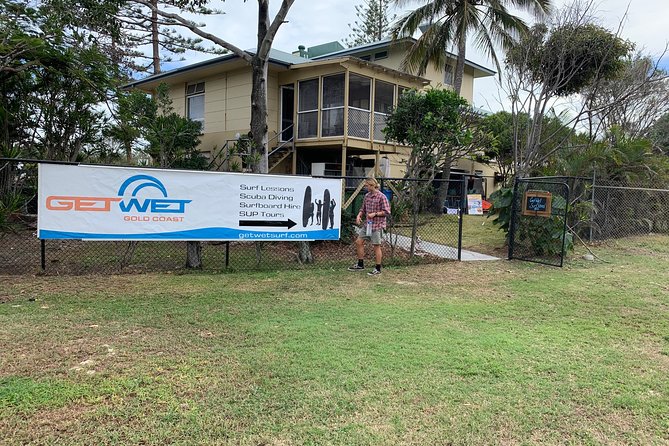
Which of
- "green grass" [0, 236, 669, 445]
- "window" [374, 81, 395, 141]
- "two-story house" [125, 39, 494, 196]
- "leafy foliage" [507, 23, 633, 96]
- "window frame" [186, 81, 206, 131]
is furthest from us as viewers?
"window frame" [186, 81, 206, 131]

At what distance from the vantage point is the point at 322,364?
374 centimetres

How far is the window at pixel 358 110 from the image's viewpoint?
1571 centimetres

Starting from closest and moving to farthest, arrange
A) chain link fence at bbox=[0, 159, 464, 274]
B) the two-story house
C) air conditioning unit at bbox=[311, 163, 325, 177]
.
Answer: chain link fence at bbox=[0, 159, 464, 274] → the two-story house → air conditioning unit at bbox=[311, 163, 325, 177]

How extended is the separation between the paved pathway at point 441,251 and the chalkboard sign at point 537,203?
1.17 metres

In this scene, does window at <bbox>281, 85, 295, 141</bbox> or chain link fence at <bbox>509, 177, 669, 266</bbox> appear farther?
window at <bbox>281, 85, 295, 141</bbox>

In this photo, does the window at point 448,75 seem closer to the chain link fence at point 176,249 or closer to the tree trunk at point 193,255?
the chain link fence at point 176,249

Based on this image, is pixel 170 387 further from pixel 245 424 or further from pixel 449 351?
pixel 449 351

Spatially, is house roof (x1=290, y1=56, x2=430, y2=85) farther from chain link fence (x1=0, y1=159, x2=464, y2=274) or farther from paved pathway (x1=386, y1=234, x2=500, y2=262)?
paved pathway (x1=386, y1=234, x2=500, y2=262)

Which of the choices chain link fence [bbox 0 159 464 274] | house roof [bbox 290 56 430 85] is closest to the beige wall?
house roof [bbox 290 56 430 85]

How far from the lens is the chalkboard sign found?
891 centimetres

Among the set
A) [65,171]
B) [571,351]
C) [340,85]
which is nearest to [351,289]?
[571,351]

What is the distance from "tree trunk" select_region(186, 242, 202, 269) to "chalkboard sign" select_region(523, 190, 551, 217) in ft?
20.9

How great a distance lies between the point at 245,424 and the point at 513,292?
4.94m

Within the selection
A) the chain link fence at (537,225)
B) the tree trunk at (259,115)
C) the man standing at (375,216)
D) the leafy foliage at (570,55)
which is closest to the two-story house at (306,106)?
the leafy foliage at (570,55)
